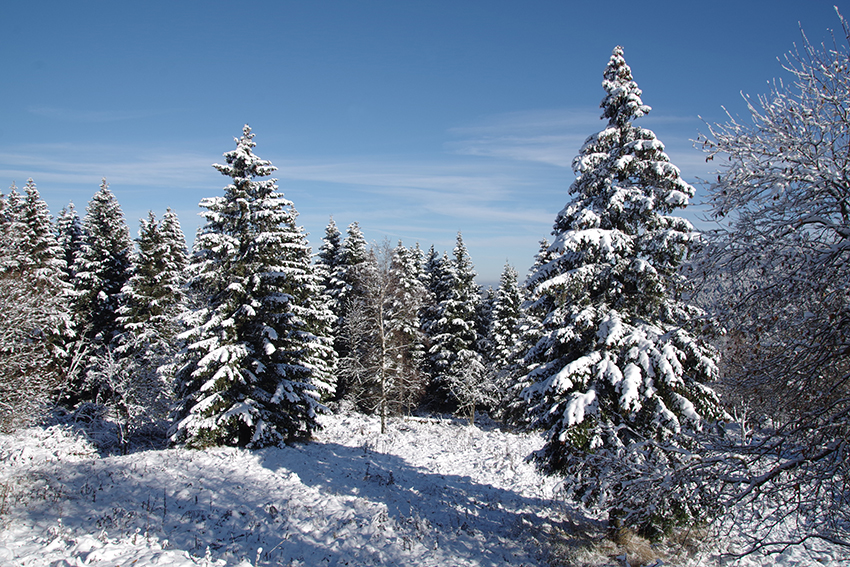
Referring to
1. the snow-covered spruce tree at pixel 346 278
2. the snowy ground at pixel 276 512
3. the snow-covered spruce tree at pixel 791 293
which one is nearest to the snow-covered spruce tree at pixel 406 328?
the snow-covered spruce tree at pixel 346 278

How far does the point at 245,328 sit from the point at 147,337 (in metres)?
12.3

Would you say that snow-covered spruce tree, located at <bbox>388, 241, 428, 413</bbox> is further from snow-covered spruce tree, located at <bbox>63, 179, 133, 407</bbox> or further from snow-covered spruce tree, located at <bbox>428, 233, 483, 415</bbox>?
snow-covered spruce tree, located at <bbox>63, 179, 133, 407</bbox>

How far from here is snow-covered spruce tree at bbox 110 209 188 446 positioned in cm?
2334

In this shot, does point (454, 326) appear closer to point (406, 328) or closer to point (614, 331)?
point (406, 328)

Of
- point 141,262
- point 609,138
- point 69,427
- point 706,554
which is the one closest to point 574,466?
point 706,554

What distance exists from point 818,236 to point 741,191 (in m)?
0.94

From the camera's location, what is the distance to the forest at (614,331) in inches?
191

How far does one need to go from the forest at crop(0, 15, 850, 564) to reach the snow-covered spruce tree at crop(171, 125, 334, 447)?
0.28 ft

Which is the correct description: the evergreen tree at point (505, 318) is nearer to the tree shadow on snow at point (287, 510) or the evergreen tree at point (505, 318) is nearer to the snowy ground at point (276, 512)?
the snowy ground at point (276, 512)

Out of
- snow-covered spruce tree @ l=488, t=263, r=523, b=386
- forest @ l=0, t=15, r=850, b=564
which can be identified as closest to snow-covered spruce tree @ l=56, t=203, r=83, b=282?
forest @ l=0, t=15, r=850, b=564

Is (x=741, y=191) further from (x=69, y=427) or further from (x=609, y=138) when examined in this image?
(x=69, y=427)

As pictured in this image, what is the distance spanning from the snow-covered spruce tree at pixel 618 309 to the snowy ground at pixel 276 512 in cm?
259

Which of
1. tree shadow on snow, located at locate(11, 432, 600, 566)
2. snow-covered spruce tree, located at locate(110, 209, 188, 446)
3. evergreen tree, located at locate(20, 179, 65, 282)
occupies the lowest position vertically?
tree shadow on snow, located at locate(11, 432, 600, 566)

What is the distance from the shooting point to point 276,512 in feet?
36.9
